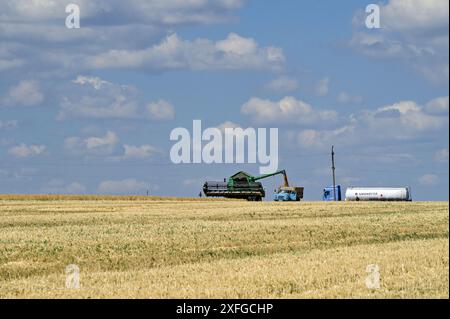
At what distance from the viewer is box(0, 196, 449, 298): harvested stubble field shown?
74.9ft

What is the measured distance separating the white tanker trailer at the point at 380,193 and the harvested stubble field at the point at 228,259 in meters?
64.1

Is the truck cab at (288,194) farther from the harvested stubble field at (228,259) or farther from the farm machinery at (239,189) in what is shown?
the harvested stubble field at (228,259)

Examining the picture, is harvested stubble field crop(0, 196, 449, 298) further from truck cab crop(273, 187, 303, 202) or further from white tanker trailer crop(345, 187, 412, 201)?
truck cab crop(273, 187, 303, 202)

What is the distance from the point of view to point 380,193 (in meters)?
122

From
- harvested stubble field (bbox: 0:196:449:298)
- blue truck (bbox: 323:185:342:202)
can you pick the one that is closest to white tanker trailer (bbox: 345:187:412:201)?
blue truck (bbox: 323:185:342:202)

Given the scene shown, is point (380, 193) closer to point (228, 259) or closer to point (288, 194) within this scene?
point (288, 194)

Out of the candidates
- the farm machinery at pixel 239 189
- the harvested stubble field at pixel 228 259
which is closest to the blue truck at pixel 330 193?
the farm machinery at pixel 239 189

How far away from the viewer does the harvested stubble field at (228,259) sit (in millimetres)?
22844

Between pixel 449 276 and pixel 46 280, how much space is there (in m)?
11.9

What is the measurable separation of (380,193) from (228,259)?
9144 centimetres

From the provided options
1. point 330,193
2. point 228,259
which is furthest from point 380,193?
point 228,259

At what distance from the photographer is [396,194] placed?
12131cm

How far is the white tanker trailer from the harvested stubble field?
6406cm
